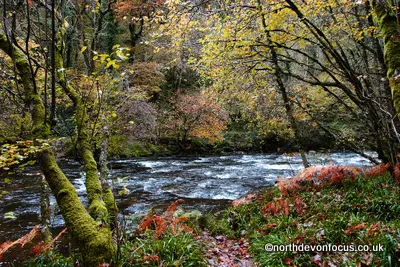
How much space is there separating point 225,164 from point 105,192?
13.8m

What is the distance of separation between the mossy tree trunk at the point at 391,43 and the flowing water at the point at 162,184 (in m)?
5.04

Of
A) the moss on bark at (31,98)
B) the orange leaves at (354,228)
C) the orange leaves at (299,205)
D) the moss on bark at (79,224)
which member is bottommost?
the orange leaves at (299,205)

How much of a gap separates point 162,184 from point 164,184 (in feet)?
0.32

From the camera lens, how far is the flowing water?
29.4ft

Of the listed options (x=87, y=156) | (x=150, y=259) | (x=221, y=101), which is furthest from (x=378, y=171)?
(x=87, y=156)

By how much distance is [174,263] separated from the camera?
392 cm

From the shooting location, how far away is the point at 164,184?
513 inches

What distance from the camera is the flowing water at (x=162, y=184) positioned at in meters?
8.95

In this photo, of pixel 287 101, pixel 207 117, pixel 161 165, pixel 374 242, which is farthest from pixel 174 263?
pixel 207 117

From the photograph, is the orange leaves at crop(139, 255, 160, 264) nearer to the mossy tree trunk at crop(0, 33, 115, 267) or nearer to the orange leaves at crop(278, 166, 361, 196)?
the mossy tree trunk at crop(0, 33, 115, 267)

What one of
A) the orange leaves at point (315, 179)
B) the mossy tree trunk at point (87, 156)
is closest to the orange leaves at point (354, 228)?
the orange leaves at point (315, 179)

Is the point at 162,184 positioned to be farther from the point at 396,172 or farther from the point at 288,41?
the point at 396,172

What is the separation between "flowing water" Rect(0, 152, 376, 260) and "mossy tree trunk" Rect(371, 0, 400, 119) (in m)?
5.04

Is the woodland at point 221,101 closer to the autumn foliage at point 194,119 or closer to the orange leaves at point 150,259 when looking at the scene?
the orange leaves at point 150,259
